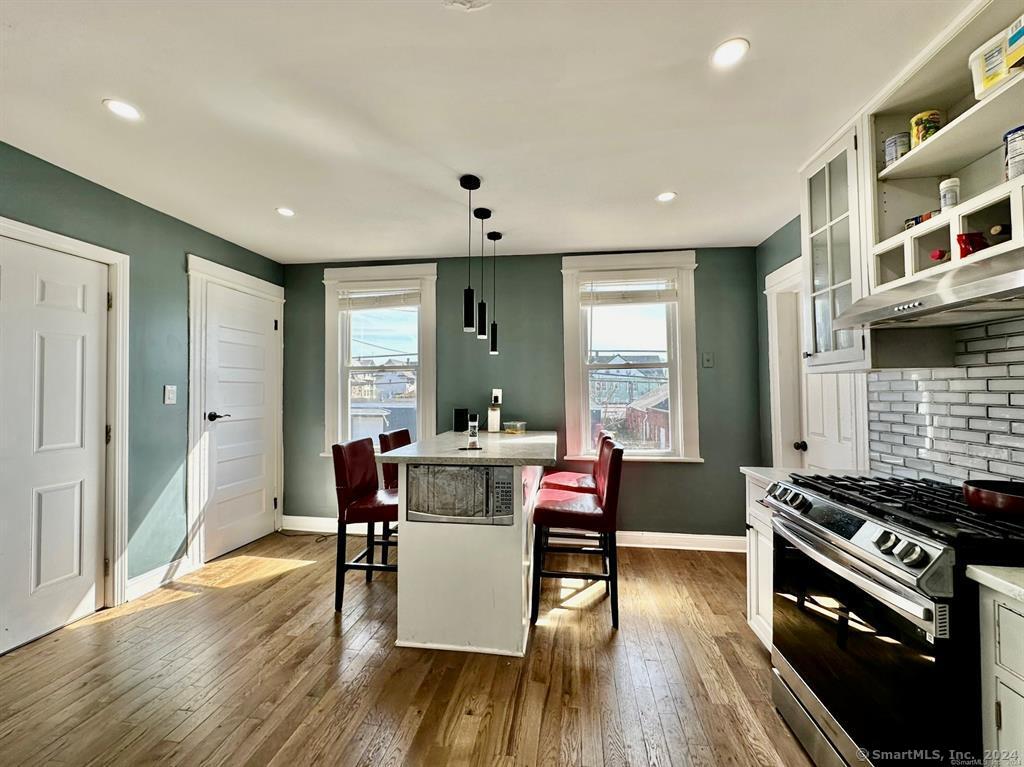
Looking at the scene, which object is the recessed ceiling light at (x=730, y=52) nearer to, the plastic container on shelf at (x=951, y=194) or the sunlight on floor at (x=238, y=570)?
the plastic container on shelf at (x=951, y=194)

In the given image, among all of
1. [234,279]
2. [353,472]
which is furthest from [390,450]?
[234,279]

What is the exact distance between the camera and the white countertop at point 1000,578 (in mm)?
947

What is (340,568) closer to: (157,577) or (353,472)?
(353,472)

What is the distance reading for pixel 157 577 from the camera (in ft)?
9.58

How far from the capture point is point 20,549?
7.34 feet

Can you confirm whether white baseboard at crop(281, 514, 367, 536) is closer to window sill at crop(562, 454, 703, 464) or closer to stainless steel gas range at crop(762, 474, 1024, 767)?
window sill at crop(562, 454, 703, 464)

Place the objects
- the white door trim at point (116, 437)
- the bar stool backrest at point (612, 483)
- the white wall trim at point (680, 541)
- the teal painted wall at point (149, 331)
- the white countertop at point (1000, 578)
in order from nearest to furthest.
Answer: the white countertop at point (1000, 578) → the bar stool backrest at point (612, 483) → the teal painted wall at point (149, 331) → the white door trim at point (116, 437) → the white wall trim at point (680, 541)

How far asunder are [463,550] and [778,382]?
257 cm

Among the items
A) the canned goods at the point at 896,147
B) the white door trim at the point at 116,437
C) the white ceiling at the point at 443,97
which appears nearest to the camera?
the white ceiling at the point at 443,97

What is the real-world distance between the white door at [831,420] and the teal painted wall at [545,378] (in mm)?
562

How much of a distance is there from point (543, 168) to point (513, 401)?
1993mm

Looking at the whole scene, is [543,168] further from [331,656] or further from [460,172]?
[331,656]

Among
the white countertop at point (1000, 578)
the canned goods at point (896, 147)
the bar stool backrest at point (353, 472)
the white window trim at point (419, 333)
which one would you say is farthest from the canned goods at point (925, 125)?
the white window trim at point (419, 333)

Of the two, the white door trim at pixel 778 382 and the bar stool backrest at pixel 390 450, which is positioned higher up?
the white door trim at pixel 778 382
